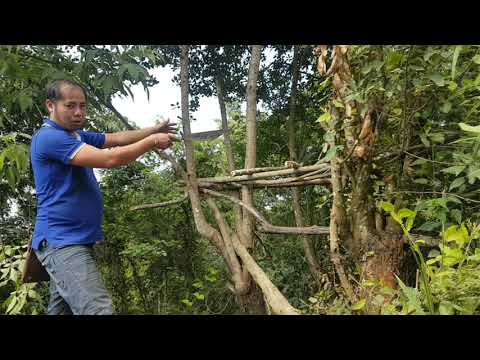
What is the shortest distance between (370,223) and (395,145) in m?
0.35

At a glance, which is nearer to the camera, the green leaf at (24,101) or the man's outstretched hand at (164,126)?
the man's outstretched hand at (164,126)

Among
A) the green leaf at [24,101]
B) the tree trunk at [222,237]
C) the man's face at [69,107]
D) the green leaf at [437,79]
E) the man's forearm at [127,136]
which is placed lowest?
the tree trunk at [222,237]

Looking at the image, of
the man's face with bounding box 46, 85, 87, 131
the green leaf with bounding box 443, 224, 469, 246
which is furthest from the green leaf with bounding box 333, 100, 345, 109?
the man's face with bounding box 46, 85, 87, 131

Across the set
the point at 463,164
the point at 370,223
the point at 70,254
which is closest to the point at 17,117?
the point at 70,254

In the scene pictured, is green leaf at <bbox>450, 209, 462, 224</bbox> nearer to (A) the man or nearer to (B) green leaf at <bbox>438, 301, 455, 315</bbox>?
(B) green leaf at <bbox>438, 301, 455, 315</bbox>

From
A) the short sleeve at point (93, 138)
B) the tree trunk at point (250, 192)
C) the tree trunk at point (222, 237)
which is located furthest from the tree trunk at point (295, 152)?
the short sleeve at point (93, 138)

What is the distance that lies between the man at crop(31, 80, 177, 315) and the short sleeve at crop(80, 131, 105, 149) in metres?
0.19

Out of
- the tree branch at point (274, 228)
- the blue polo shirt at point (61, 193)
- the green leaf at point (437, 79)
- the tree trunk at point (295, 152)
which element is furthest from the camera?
the tree trunk at point (295, 152)

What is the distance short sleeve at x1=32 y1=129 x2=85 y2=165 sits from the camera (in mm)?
1183

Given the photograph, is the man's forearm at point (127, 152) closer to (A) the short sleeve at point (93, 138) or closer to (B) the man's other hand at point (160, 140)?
(B) the man's other hand at point (160, 140)

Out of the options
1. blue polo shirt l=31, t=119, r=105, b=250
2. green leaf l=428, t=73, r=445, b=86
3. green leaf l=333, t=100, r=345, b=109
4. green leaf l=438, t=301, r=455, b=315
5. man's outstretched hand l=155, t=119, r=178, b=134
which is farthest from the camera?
green leaf l=333, t=100, r=345, b=109

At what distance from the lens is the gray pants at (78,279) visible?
3.76ft

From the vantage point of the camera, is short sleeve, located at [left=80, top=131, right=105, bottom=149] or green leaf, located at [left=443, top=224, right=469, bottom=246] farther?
short sleeve, located at [left=80, top=131, right=105, bottom=149]

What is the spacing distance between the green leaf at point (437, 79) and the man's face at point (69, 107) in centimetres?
112
